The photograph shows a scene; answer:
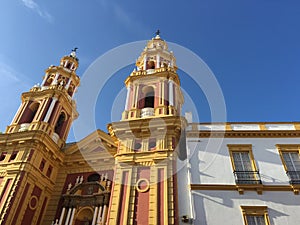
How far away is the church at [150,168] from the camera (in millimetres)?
13406

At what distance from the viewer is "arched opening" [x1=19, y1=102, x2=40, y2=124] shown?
908 inches

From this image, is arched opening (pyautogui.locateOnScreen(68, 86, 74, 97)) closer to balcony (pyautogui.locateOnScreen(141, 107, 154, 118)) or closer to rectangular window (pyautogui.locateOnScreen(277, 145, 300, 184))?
balcony (pyautogui.locateOnScreen(141, 107, 154, 118))

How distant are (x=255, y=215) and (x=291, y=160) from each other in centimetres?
460

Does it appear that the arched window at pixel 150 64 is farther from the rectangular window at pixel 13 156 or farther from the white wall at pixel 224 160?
the rectangular window at pixel 13 156

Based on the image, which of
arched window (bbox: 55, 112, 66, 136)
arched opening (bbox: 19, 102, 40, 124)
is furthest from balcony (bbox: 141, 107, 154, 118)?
arched opening (bbox: 19, 102, 40, 124)

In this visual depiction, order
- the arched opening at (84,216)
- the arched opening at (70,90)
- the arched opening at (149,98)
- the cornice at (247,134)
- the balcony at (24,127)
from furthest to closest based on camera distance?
the arched opening at (70,90) < the balcony at (24,127) < the arched opening at (149,98) < the arched opening at (84,216) < the cornice at (247,134)

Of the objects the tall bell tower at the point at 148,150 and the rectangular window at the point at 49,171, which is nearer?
the tall bell tower at the point at 148,150

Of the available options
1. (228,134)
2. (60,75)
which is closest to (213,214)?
(228,134)

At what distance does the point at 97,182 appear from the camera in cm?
1898

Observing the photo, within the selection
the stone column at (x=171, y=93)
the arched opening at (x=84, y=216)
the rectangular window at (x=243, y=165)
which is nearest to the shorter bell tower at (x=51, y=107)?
the arched opening at (x=84, y=216)

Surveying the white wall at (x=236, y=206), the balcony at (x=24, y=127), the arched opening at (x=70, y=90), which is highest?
the arched opening at (x=70, y=90)

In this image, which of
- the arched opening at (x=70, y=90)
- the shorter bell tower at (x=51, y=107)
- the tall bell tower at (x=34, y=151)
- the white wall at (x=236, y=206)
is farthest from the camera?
the arched opening at (x=70, y=90)

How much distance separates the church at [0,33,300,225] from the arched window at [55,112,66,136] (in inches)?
9.9

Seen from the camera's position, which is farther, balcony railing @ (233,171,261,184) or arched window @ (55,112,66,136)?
arched window @ (55,112,66,136)
